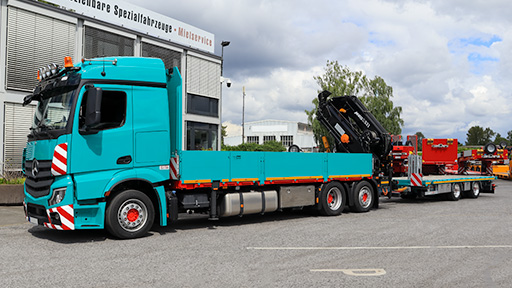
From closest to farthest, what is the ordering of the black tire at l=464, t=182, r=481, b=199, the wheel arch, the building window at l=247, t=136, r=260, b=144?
the wheel arch → the black tire at l=464, t=182, r=481, b=199 → the building window at l=247, t=136, r=260, b=144

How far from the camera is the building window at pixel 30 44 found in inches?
630

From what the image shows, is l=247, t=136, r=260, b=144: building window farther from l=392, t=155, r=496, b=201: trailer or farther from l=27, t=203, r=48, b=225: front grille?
l=27, t=203, r=48, b=225: front grille

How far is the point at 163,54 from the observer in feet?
73.3

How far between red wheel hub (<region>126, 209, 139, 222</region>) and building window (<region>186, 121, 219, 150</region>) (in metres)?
15.6

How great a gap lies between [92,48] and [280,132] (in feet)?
219

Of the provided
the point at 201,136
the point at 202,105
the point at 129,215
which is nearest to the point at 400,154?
the point at 129,215

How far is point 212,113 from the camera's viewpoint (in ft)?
82.8

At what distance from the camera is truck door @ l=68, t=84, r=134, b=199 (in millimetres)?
7410

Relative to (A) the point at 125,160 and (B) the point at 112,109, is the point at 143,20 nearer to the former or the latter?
(B) the point at 112,109

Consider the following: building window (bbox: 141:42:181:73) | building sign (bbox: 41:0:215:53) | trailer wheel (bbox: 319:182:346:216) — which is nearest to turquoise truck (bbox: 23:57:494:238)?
trailer wheel (bbox: 319:182:346:216)

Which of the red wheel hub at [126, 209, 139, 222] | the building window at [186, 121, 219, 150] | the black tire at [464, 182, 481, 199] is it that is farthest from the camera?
the building window at [186, 121, 219, 150]

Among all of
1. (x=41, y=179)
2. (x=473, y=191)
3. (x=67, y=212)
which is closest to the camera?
(x=67, y=212)

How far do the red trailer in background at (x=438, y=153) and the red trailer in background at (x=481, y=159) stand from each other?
4.45ft

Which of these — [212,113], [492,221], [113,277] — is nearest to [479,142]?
[212,113]
